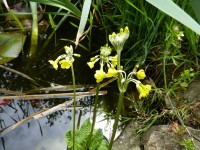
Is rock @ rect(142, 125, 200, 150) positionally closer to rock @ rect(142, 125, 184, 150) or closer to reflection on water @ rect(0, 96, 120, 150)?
rock @ rect(142, 125, 184, 150)

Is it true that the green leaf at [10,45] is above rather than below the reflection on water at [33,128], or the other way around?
above

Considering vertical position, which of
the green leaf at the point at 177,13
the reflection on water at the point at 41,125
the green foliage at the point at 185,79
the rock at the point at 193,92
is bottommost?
the reflection on water at the point at 41,125

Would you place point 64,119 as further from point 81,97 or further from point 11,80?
point 11,80

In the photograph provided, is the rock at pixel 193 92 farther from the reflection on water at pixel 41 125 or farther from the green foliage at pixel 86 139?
the green foliage at pixel 86 139

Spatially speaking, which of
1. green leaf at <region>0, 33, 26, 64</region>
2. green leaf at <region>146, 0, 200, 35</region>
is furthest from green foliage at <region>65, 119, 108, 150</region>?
green leaf at <region>146, 0, 200, 35</region>

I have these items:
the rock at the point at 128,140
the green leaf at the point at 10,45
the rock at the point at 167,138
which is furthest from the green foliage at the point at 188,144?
the green leaf at the point at 10,45
